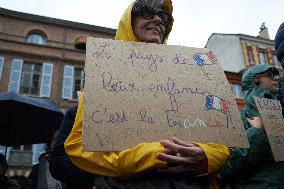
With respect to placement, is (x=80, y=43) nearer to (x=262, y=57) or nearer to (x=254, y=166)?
(x=262, y=57)

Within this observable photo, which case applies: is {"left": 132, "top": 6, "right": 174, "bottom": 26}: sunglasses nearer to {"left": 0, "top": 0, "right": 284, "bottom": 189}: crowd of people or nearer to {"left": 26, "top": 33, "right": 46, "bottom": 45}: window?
{"left": 0, "top": 0, "right": 284, "bottom": 189}: crowd of people

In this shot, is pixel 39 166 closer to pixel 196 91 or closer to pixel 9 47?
pixel 196 91

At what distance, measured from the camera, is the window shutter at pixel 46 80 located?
20.2 metres

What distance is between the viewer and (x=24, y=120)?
5562 mm

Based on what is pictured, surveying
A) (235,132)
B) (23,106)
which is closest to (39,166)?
(23,106)

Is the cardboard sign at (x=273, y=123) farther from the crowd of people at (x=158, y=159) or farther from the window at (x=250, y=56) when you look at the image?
the window at (x=250, y=56)

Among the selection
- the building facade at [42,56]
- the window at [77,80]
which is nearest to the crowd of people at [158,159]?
the building facade at [42,56]

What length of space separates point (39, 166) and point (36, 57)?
1822 cm

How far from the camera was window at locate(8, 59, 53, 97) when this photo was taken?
1997 cm

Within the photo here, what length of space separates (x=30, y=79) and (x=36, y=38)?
339 cm

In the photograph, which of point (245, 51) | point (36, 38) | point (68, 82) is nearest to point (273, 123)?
point (68, 82)

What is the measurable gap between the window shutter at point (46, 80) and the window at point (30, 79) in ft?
0.98

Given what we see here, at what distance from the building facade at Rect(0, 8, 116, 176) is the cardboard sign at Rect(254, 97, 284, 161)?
17452mm

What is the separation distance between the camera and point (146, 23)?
2.01m
